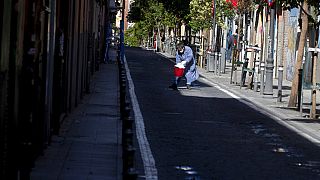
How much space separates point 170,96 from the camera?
26.2 metres

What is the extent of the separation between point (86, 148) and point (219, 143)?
2.78 meters

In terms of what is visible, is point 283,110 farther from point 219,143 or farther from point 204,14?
point 204,14

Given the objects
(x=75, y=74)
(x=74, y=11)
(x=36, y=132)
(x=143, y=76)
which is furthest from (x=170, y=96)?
(x=36, y=132)

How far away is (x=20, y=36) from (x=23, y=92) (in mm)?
653

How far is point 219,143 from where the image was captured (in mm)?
15266

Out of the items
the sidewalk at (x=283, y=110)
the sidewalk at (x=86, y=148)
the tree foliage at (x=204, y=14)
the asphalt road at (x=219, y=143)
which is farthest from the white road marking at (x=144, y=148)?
the tree foliage at (x=204, y=14)

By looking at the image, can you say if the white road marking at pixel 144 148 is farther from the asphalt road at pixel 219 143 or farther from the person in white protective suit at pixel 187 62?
the person in white protective suit at pixel 187 62

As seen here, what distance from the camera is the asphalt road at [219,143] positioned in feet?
40.0

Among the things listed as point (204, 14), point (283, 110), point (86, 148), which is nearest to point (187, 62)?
point (283, 110)

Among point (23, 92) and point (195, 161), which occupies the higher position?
point (23, 92)

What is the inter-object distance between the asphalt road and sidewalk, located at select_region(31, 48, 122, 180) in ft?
1.84

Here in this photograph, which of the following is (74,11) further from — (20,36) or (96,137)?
(20,36)

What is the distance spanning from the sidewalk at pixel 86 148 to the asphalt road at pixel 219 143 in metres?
0.56

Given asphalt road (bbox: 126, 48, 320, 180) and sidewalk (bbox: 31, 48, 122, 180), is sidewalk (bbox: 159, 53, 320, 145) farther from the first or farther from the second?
sidewalk (bbox: 31, 48, 122, 180)
